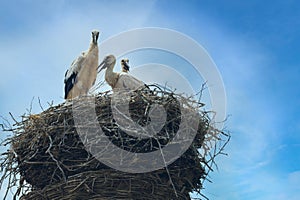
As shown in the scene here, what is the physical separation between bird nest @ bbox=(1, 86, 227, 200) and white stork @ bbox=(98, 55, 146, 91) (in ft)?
3.28

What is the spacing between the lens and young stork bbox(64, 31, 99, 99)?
248 inches

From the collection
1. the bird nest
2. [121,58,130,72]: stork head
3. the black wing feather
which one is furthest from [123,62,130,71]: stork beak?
the bird nest

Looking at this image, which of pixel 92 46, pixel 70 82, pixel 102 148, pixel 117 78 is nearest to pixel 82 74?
pixel 70 82

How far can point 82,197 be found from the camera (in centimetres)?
410

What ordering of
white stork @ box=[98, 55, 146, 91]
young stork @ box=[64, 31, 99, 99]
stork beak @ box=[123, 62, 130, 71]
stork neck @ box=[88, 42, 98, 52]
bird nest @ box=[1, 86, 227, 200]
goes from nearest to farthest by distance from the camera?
bird nest @ box=[1, 86, 227, 200], white stork @ box=[98, 55, 146, 91], stork beak @ box=[123, 62, 130, 71], young stork @ box=[64, 31, 99, 99], stork neck @ box=[88, 42, 98, 52]

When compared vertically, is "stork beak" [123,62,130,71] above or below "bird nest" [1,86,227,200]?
above

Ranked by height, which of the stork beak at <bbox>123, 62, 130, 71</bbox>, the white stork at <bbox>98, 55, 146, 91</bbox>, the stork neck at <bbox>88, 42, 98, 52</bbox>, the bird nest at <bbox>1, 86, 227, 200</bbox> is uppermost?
the stork neck at <bbox>88, 42, 98, 52</bbox>

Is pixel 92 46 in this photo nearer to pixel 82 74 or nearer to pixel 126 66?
pixel 82 74

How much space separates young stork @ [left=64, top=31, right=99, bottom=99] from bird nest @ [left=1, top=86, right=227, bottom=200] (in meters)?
1.69

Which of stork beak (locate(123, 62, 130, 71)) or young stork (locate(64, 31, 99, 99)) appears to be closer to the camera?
stork beak (locate(123, 62, 130, 71))

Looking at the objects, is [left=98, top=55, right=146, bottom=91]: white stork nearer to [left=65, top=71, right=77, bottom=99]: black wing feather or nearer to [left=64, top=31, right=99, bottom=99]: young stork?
[left=64, top=31, right=99, bottom=99]: young stork

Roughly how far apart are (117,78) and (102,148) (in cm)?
178

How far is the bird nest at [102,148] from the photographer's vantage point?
4121mm

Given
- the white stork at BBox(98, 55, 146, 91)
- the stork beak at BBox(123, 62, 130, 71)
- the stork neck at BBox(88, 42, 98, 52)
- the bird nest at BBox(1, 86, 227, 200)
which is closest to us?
the bird nest at BBox(1, 86, 227, 200)
